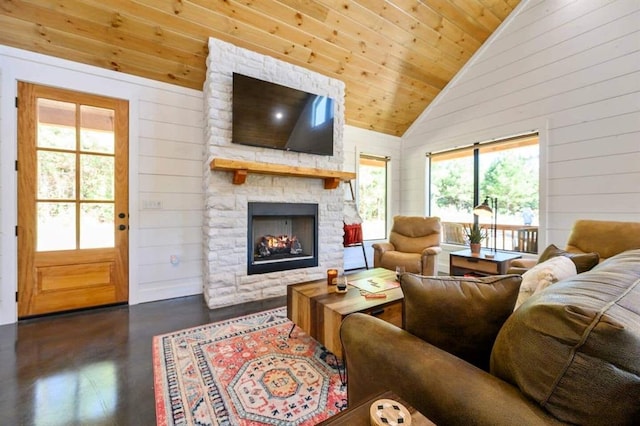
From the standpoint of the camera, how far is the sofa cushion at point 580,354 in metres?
0.56

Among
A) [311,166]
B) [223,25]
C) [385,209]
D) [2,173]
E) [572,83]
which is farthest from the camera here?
[385,209]

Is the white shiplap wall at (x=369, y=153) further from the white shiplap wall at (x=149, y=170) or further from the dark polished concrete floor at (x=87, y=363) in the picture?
the white shiplap wall at (x=149, y=170)

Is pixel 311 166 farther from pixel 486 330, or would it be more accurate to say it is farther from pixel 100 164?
pixel 486 330

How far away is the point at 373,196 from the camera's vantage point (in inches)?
200

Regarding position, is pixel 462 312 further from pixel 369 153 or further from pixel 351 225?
pixel 369 153

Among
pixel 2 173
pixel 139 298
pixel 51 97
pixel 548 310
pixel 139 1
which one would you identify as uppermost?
pixel 139 1

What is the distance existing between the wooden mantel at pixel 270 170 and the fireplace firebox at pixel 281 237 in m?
0.38

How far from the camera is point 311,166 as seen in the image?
147 inches

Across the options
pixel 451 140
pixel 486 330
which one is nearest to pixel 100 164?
pixel 486 330

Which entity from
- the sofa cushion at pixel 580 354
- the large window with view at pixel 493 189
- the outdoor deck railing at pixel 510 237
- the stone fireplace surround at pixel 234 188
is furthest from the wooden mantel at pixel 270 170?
the sofa cushion at pixel 580 354

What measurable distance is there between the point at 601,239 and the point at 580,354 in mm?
2586

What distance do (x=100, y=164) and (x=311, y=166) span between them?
230 centimetres

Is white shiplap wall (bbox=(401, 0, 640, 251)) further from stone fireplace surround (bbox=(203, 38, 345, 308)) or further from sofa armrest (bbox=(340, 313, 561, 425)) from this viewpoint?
sofa armrest (bbox=(340, 313, 561, 425))

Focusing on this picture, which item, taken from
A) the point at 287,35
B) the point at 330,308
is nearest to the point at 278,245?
the point at 330,308
